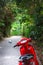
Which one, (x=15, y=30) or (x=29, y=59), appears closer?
(x=29, y=59)

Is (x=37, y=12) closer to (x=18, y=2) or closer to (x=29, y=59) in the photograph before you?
(x=18, y=2)

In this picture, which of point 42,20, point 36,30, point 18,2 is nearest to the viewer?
point 18,2

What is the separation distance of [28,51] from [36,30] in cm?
1304

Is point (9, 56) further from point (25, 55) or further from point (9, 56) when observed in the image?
point (25, 55)

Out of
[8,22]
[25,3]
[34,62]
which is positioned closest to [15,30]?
[8,22]

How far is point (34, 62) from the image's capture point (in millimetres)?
6473

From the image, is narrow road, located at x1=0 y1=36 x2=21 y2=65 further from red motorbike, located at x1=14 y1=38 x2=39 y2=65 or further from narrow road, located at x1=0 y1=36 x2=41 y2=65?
red motorbike, located at x1=14 y1=38 x2=39 y2=65

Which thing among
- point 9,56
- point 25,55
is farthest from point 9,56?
point 25,55

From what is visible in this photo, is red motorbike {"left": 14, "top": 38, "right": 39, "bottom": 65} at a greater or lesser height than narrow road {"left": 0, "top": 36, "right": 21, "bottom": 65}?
greater

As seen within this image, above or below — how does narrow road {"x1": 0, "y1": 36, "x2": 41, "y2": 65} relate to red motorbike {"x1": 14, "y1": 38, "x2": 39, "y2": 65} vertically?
below

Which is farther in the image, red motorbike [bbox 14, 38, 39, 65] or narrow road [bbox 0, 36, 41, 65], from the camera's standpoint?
narrow road [bbox 0, 36, 41, 65]

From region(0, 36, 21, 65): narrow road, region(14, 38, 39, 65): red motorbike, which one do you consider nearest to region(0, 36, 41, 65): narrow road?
region(0, 36, 21, 65): narrow road

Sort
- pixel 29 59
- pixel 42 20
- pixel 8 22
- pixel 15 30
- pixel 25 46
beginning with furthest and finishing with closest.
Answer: pixel 15 30, pixel 8 22, pixel 42 20, pixel 25 46, pixel 29 59

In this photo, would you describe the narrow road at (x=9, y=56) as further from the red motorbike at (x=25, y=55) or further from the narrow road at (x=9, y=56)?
the red motorbike at (x=25, y=55)
